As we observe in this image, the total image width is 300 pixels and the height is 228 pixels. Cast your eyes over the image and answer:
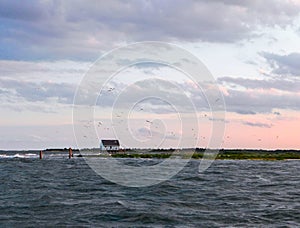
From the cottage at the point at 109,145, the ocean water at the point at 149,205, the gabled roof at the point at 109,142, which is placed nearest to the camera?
the ocean water at the point at 149,205

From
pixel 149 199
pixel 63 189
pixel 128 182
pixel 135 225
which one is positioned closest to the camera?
pixel 135 225

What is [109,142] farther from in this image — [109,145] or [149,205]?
[149,205]

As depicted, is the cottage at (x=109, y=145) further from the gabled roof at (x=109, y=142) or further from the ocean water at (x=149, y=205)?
the ocean water at (x=149, y=205)

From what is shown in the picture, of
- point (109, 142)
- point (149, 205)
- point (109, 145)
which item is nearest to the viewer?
point (149, 205)

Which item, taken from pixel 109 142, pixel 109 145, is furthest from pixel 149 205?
pixel 109 142

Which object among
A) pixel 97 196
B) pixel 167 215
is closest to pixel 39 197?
pixel 97 196

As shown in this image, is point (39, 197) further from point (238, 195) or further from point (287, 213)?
point (287, 213)

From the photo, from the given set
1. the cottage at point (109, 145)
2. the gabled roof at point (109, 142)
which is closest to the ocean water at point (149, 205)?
the cottage at point (109, 145)

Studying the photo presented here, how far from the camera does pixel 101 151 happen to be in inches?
6604

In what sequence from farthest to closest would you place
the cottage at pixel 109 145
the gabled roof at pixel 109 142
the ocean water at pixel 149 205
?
the gabled roof at pixel 109 142 → the cottage at pixel 109 145 → the ocean water at pixel 149 205

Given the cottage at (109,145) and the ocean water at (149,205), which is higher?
the cottage at (109,145)

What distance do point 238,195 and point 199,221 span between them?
12.1m

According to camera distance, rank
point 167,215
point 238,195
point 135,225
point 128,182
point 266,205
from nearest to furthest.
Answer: point 135,225 → point 167,215 → point 266,205 → point 238,195 → point 128,182

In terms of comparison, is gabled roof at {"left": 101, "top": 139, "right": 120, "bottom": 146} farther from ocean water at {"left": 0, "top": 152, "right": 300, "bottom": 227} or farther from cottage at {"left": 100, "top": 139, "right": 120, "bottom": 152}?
ocean water at {"left": 0, "top": 152, "right": 300, "bottom": 227}
